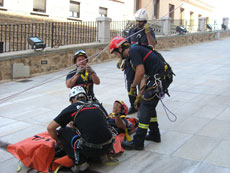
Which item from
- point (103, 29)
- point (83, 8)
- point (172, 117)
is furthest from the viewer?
point (83, 8)

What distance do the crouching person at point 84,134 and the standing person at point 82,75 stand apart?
959 mm

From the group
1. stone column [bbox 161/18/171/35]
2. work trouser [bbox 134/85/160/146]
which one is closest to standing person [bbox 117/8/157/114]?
work trouser [bbox 134/85/160/146]

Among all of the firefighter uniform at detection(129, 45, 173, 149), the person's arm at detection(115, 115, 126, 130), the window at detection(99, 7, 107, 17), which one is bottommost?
the person's arm at detection(115, 115, 126, 130)

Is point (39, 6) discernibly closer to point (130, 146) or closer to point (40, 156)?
point (130, 146)

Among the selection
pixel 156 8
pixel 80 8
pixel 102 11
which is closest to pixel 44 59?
pixel 80 8

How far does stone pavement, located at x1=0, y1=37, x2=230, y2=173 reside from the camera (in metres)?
3.92

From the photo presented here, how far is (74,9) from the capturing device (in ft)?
71.5

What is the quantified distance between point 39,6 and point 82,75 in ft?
52.3

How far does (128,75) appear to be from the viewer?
5.89 metres

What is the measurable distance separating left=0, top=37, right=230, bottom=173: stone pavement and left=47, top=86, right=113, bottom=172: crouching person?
12.4 inches

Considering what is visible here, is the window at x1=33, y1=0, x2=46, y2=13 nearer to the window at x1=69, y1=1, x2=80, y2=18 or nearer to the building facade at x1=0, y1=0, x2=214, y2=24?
the building facade at x1=0, y1=0, x2=214, y2=24

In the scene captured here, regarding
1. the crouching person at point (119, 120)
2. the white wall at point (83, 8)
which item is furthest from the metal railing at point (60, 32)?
the crouching person at point (119, 120)

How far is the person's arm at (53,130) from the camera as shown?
374 cm

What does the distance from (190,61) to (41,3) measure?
36.0ft
